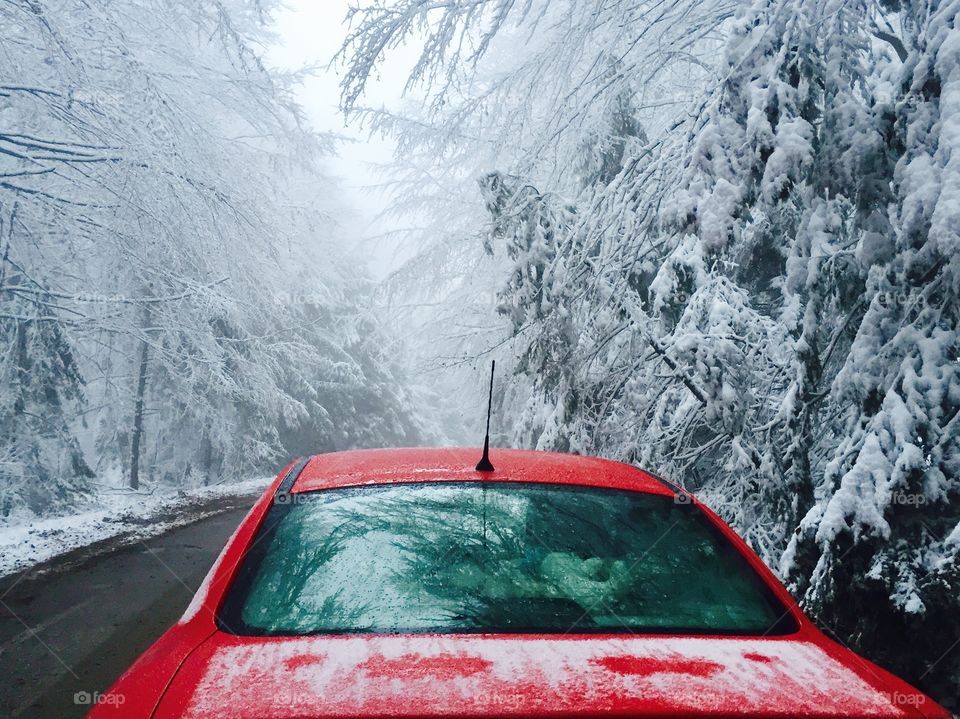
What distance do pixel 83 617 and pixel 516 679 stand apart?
5.32 metres

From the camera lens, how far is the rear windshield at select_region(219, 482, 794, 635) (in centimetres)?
170

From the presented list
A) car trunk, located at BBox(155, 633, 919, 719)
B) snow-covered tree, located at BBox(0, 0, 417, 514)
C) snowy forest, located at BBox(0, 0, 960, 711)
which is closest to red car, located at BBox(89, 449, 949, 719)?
car trunk, located at BBox(155, 633, 919, 719)

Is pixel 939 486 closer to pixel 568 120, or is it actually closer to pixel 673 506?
pixel 673 506

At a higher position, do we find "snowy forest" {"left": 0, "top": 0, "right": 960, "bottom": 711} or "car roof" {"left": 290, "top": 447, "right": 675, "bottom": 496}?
"snowy forest" {"left": 0, "top": 0, "right": 960, "bottom": 711}

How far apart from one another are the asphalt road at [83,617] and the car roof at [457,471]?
2625 mm

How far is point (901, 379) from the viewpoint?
3.36 metres

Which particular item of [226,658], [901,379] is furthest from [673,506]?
[901,379]

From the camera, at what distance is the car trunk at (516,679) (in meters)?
1.20

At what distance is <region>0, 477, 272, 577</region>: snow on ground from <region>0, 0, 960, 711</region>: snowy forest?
1.01 metres
